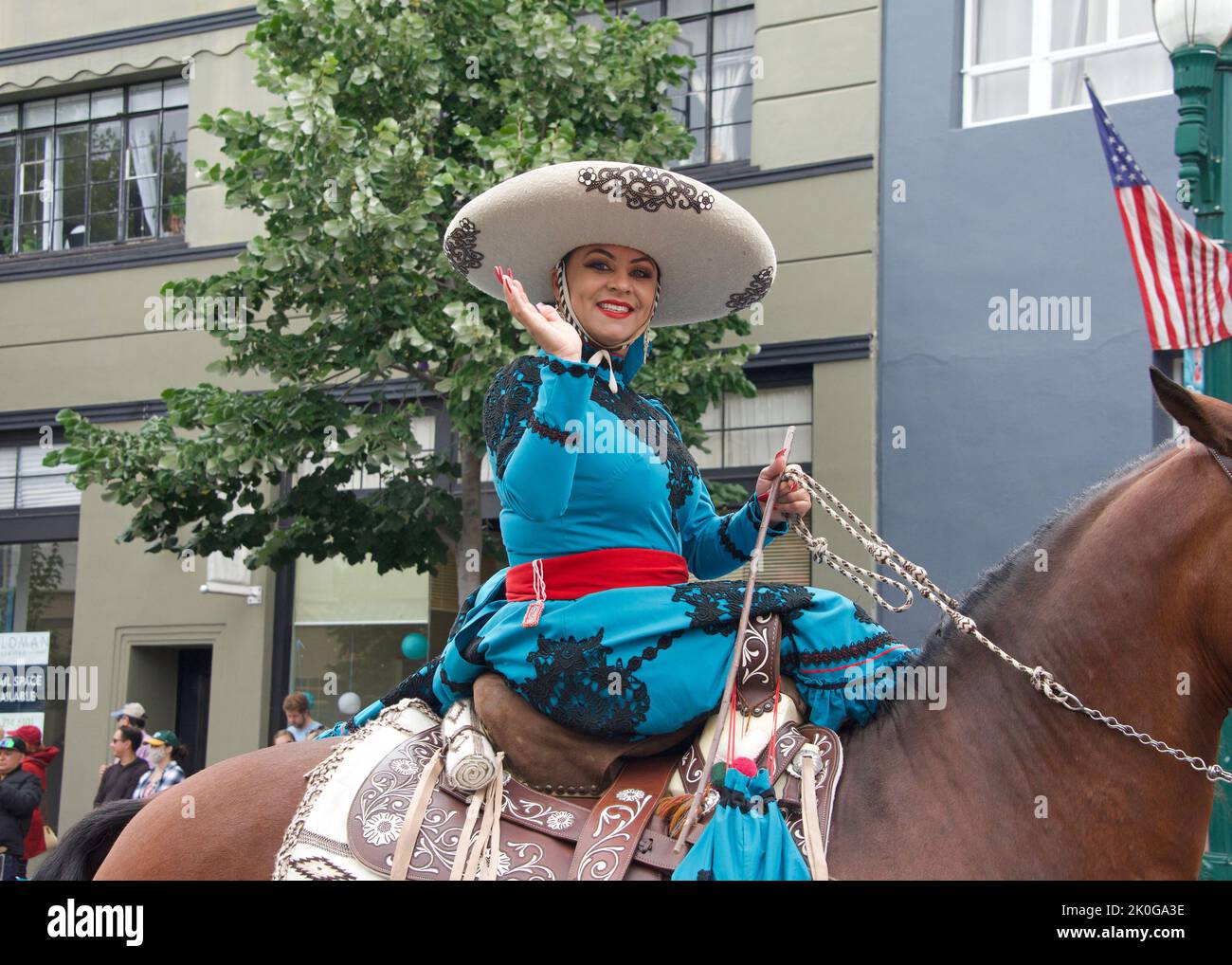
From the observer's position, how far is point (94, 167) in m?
14.7

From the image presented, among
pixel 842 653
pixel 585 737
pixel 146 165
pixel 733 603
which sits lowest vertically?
pixel 585 737

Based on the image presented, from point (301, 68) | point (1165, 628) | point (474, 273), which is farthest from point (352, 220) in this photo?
point (1165, 628)

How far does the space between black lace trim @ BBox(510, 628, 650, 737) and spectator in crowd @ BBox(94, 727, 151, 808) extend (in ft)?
25.1

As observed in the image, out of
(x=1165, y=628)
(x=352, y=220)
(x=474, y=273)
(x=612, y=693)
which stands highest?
(x=352, y=220)

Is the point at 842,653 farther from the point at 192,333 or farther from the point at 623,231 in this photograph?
the point at 192,333

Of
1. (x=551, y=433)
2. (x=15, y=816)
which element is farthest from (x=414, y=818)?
(x=15, y=816)

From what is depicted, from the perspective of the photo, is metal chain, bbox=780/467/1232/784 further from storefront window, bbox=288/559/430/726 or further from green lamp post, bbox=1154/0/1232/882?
storefront window, bbox=288/559/430/726

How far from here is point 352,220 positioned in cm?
898

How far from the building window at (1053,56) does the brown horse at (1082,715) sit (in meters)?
8.84

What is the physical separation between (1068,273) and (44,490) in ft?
35.3

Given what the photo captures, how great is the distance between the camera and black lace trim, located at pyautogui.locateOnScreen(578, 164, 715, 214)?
3396 millimetres

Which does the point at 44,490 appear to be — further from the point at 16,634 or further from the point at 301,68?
the point at 301,68

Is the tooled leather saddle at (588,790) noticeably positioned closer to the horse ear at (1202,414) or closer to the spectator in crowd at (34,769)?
the horse ear at (1202,414)

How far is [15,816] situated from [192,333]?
5929 mm
